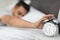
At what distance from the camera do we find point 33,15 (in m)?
2.50

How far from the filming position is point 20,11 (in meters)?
2.55

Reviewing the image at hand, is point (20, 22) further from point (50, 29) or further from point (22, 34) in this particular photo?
point (50, 29)

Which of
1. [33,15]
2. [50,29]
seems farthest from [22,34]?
[33,15]

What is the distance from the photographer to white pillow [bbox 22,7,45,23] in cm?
240

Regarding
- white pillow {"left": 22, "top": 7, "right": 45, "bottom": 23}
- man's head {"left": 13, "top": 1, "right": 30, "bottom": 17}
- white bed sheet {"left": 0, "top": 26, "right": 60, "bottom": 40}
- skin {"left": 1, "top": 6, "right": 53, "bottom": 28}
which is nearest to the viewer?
white bed sheet {"left": 0, "top": 26, "right": 60, "bottom": 40}

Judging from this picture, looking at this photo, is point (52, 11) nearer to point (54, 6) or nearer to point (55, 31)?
point (54, 6)

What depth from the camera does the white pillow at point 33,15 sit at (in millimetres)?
2404

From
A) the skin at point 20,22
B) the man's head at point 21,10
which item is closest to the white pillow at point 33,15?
the man's head at point 21,10

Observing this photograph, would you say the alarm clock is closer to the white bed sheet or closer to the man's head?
the white bed sheet

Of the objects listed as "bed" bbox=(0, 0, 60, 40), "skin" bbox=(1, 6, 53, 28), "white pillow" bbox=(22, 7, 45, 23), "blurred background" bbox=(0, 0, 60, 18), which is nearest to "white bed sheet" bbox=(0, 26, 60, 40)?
"bed" bbox=(0, 0, 60, 40)

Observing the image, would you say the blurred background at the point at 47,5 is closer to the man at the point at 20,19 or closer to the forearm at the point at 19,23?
the man at the point at 20,19

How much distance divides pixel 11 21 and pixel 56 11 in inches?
27.2

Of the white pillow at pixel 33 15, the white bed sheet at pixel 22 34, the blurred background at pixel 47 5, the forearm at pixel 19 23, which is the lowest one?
the white bed sheet at pixel 22 34

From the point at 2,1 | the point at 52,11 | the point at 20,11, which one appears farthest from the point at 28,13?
the point at 2,1
